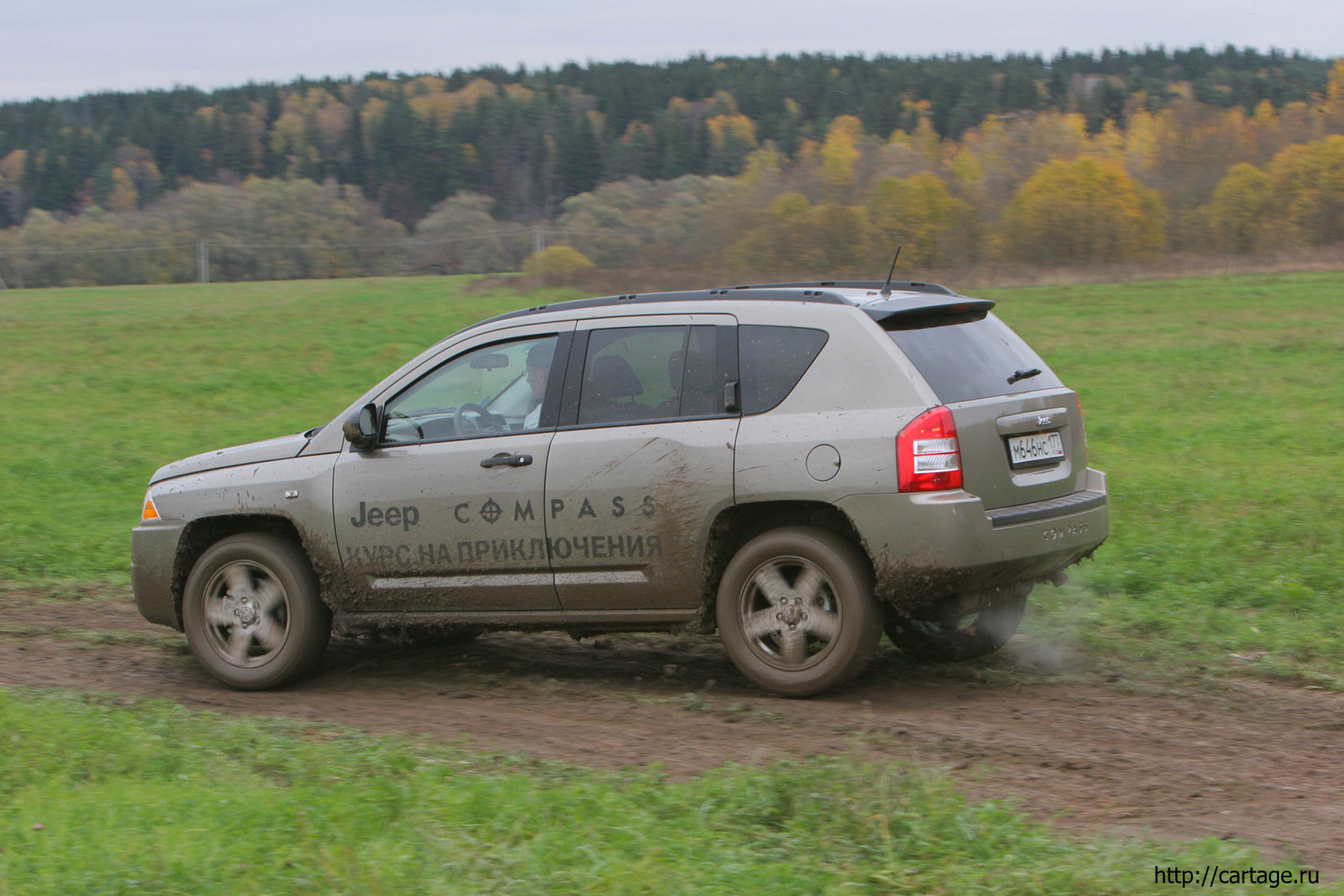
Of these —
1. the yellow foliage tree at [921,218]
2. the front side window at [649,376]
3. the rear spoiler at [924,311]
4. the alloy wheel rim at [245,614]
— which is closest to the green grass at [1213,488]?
the rear spoiler at [924,311]

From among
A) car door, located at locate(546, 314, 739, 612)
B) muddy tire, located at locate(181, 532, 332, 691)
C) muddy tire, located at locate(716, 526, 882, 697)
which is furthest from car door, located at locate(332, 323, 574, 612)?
muddy tire, located at locate(716, 526, 882, 697)

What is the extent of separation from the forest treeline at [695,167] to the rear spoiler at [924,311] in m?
28.0

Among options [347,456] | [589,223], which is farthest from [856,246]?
[347,456]

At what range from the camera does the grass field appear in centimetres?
393

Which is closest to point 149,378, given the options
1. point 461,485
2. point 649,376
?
point 461,485

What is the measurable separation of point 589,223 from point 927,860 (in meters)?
51.2

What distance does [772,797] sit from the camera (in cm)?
446

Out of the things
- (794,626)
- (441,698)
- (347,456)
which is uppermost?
(347,456)

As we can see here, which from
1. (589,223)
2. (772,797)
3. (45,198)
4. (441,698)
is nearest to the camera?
(772,797)

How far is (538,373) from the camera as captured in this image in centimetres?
670

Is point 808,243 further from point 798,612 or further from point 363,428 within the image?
point 798,612

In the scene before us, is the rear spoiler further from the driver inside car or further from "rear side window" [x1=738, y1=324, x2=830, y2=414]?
the driver inside car

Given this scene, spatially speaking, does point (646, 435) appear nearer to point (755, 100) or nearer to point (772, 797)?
point (772, 797)

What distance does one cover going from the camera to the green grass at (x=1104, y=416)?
7785 millimetres
